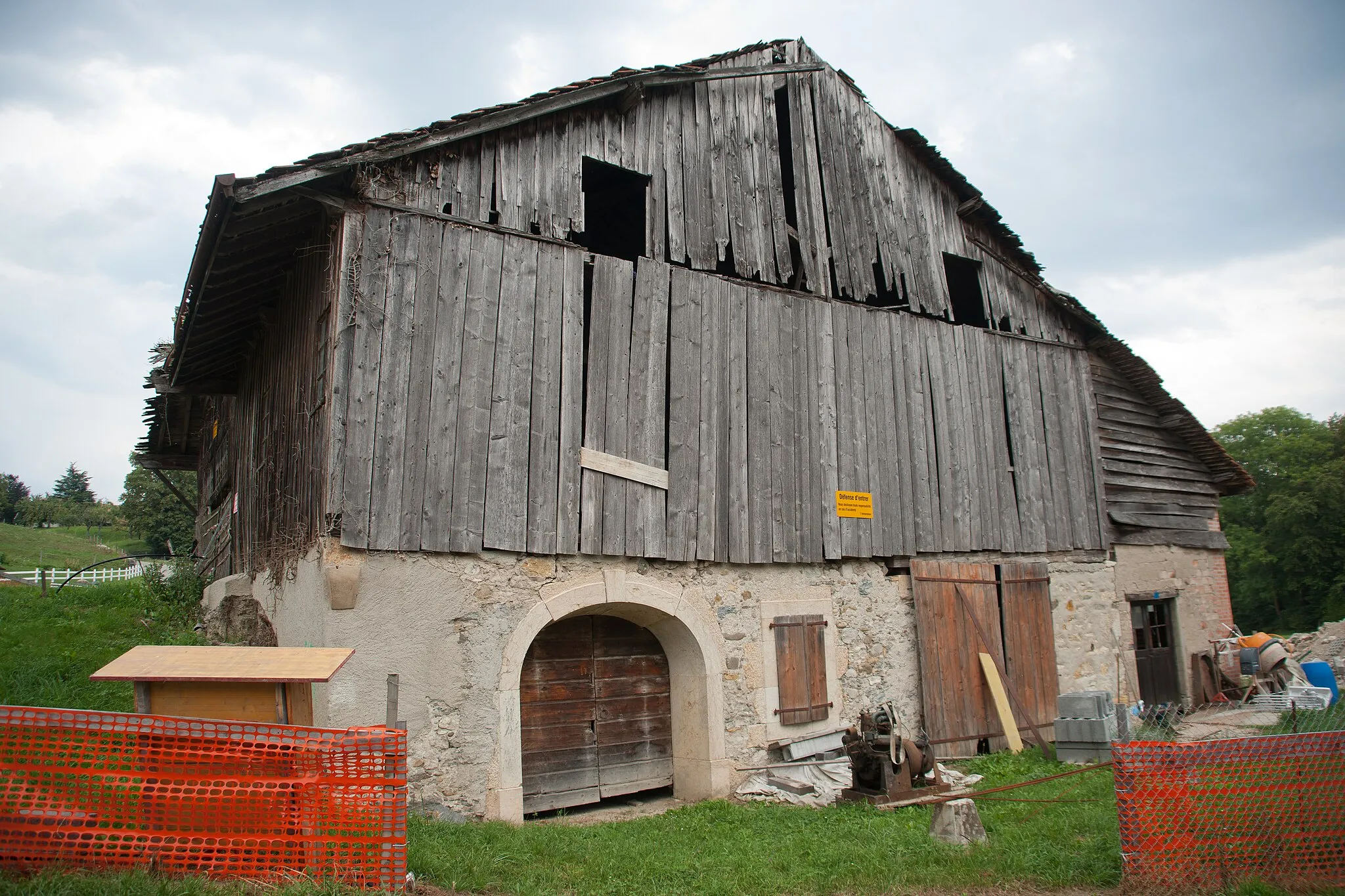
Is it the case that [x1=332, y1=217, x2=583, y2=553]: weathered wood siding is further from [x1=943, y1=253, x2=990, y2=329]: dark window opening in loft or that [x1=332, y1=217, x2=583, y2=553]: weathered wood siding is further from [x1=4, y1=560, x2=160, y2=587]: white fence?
[x1=4, y1=560, x2=160, y2=587]: white fence

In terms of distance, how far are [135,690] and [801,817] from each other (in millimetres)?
5307

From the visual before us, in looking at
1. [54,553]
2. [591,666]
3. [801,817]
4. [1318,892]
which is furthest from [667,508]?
[54,553]

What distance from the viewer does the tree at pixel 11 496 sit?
54.5 meters

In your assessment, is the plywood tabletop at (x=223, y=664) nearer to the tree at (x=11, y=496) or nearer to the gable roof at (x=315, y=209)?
the gable roof at (x=315, y=209)

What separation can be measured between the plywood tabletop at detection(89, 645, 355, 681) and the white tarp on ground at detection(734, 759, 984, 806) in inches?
196

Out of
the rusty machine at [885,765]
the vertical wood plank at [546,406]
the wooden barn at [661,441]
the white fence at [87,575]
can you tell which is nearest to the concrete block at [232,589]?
the wooden barn at [661,441]

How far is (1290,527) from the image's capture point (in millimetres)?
33125

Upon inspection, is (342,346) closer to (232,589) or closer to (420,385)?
(420,385)

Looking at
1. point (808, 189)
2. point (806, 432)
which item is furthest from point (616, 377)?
point (808, 189)

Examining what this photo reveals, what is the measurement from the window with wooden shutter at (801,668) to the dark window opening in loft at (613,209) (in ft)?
15.4

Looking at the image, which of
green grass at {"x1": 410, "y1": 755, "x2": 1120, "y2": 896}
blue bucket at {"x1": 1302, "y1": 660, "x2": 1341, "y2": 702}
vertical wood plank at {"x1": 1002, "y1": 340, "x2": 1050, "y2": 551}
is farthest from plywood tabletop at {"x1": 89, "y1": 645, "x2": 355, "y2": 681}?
blue bucket at {"x1": 1302, "y1": 660, "x2": 1341, "y2": 702}

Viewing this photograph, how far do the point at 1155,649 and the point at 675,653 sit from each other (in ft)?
27.8

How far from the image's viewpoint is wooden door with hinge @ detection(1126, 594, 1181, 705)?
12898mm

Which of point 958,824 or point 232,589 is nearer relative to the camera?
point 958,824
